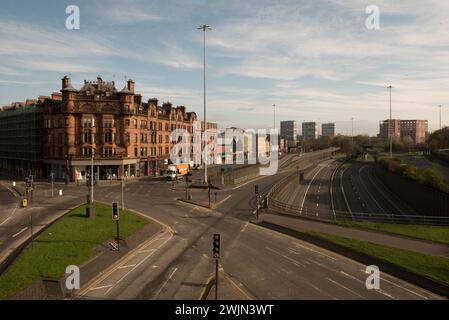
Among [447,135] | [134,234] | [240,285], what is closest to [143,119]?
[134,234]

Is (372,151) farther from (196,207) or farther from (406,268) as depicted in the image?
(406,268)

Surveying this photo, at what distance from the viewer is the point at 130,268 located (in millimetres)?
22406

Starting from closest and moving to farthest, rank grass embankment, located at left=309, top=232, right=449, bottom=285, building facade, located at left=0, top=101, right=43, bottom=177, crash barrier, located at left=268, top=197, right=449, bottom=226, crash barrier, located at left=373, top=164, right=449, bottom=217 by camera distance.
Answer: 1. grass embankment, located at left=309, top=232, right=449, bottom=285
2. crash barrier, located at left=268, top=197, right=449, bottom=226
3. crash barrier, located at left=373, top=164, right=449, bottom=217
4. building facade, located at left=0, top=101, right=43, bottom=177

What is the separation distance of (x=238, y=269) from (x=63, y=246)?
11976 mm

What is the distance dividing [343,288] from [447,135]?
133 metres

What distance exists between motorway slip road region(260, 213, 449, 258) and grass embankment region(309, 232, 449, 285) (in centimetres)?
127

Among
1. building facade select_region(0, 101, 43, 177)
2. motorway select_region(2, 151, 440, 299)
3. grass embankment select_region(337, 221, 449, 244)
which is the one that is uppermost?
building facade select_region(0, 101, 43, 177)

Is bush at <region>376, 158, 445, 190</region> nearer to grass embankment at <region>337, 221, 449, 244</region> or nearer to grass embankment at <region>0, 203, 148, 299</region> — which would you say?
grass embankment at <region>337, 221, 449, 244</region>

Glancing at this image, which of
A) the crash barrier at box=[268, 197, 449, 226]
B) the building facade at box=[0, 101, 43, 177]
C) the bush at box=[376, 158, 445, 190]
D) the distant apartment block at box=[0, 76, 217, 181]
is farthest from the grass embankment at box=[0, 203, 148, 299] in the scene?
the building facade at box=[0, 101, 43, 177]

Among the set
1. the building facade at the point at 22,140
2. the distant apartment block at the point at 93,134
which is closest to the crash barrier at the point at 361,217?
the distant apartment block at the point at 93,134

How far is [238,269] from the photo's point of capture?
22.2 meters

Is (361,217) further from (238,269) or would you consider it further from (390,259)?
(238,269)

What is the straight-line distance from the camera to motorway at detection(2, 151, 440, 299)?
61.5ft

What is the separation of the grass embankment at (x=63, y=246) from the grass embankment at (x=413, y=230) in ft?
65.3
